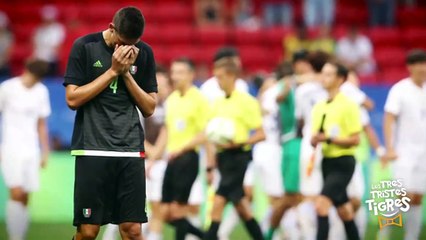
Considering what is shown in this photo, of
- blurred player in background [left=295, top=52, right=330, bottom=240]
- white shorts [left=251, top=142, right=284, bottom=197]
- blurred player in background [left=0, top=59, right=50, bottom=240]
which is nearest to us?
blurred player in background [left=295, top=52, right=330, bottom=240]

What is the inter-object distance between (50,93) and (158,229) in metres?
7.88

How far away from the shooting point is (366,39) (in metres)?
21.3

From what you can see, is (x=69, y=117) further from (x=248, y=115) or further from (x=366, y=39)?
(x=248, y=115)

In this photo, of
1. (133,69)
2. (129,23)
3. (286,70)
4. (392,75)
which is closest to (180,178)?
(286,70)

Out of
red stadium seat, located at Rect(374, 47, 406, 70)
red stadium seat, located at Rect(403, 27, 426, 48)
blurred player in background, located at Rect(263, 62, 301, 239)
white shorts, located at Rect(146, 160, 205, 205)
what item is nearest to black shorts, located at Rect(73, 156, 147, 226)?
white shorts, located at Rect(146, 160, 205, 205)

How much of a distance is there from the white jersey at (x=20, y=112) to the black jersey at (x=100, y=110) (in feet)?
15.5

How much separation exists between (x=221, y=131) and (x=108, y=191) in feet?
10.3

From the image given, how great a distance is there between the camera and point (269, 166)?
44.7 ft

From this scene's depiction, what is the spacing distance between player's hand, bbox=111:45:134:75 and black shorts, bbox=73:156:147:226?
0.73 m

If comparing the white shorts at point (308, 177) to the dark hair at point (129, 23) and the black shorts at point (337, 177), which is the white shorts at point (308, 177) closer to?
the black shorts at point (337, 177)

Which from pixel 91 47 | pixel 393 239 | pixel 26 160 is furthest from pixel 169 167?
pixel 91 47

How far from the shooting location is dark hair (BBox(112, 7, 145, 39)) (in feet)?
24.5

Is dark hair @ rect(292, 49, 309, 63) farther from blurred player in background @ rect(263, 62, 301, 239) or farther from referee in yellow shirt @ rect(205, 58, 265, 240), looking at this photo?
referee in yellow shirt @ rect(205, 58, 265, 240)

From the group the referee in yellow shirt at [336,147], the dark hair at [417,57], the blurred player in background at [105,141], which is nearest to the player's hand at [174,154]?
the referee in yellow shirt at [336,147]
